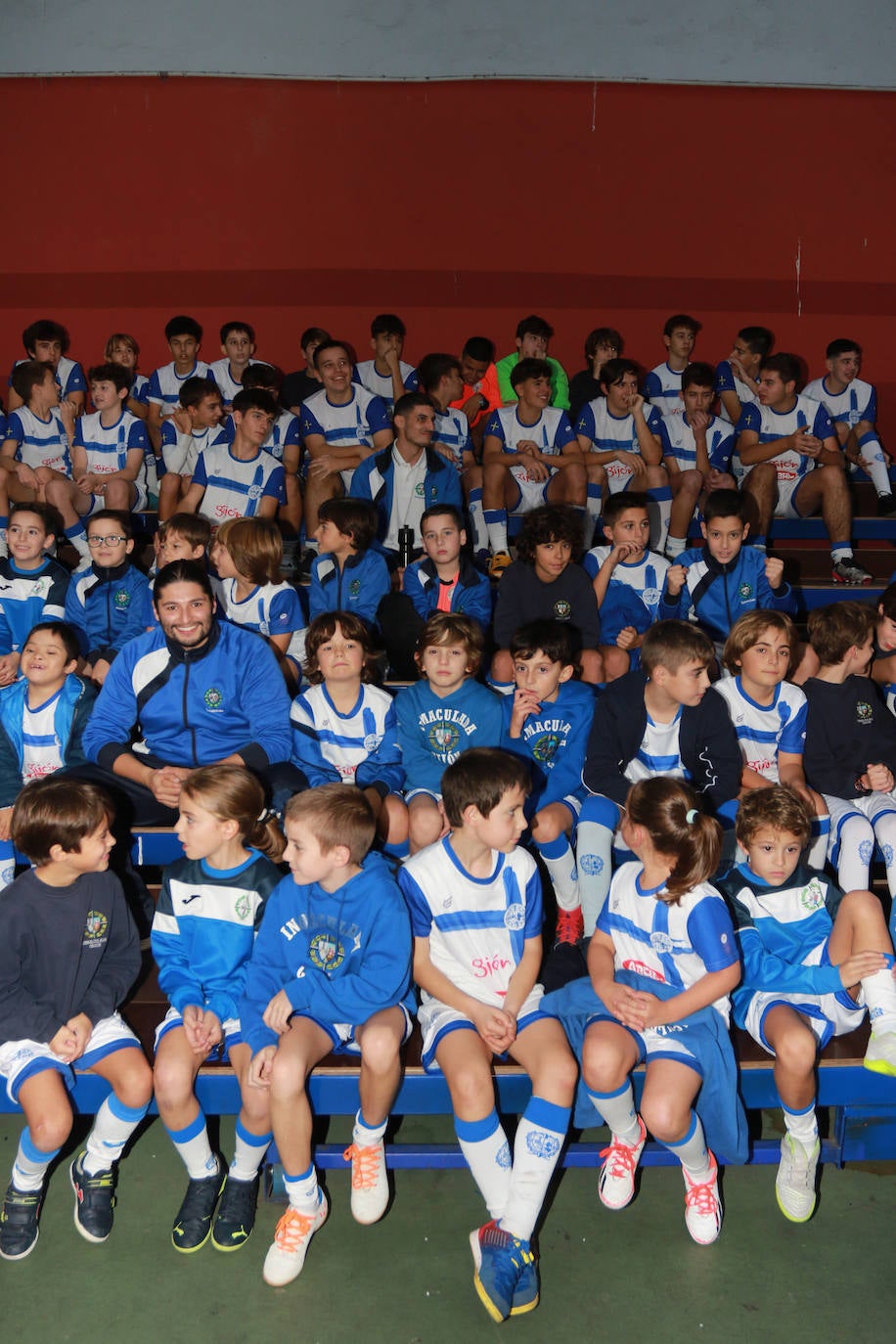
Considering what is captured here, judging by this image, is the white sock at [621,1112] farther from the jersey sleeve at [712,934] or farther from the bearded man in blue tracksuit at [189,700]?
the bearded man in blue tracksuit at [189,700]

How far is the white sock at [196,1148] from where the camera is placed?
230cm

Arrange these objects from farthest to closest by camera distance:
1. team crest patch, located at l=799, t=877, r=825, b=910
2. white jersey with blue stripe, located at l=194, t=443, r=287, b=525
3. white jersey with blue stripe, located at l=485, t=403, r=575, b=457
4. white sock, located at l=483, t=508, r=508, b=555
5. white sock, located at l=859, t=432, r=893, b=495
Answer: white sock, located at l=859, t=432, r=893, b=495 → white jersey with blue stripe, located at l=485, t=403, r=575, b=457 → white sock, located at l=483, t=508, r=508, b=555 → white jersey with blue stripe, located at l=194, t=443, r=287, b=525 → team crest patch, located at l=799, t=877, r=825, b=910

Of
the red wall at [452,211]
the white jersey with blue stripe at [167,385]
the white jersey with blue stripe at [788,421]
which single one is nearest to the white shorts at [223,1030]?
the white jersey with blue stripe at [788,421]

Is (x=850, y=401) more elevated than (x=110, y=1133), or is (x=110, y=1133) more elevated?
(x=850, y=401)

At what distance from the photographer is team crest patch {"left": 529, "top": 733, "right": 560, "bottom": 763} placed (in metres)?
3.26

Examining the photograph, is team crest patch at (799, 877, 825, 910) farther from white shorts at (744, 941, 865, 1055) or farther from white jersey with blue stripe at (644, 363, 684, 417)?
white jersey with blue stripe at (644, 363, 684, 417)

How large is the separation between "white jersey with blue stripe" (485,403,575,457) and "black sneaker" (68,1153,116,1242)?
3.99m

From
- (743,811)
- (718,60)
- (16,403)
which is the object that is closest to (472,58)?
(718,60)

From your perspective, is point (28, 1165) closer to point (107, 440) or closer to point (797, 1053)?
point (797, 1053)

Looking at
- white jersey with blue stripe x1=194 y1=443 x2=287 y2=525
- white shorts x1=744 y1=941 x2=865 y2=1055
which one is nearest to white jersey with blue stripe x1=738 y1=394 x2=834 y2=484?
white jersey with blue stripe x1=194 y1=443 x2=287 y2=525

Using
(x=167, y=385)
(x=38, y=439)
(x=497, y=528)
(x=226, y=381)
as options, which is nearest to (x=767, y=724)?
(x=497, y=528)

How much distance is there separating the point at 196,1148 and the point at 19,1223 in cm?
38

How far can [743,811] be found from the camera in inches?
98.7

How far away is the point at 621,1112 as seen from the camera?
7.49 ft
